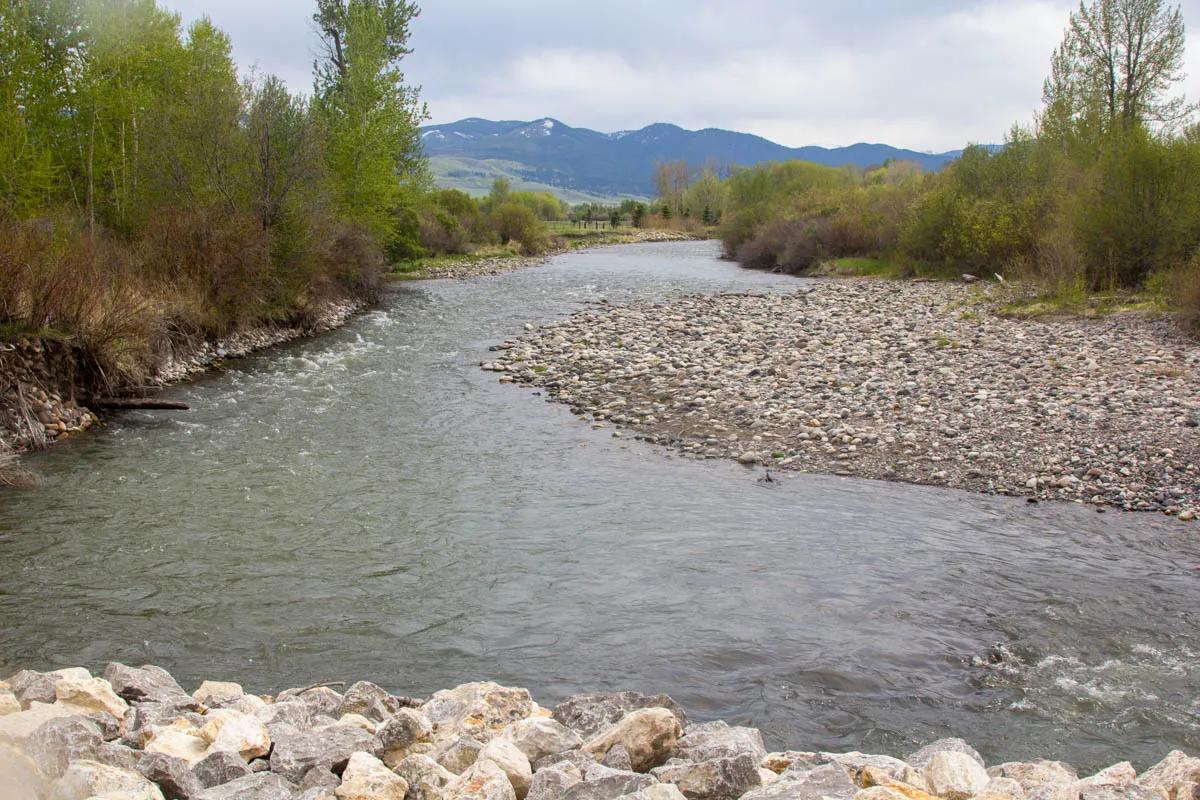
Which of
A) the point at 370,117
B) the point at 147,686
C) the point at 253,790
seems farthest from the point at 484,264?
the point at 253,790

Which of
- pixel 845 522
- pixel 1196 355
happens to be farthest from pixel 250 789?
pixel 1196 355

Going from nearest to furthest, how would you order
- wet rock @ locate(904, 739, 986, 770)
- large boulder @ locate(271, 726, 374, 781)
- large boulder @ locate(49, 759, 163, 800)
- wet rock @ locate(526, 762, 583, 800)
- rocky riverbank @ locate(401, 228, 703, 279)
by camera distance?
large boulder @ locate(49, 759, 163, 800)
wet rock @ locate(526, 762, 583, 800)
large boulder @ locate(271, 726, 374, 781)
wet rock @ locate(904, 739, 986, 770)
rocky riverbank @ locate(401, 228, 703, 279)

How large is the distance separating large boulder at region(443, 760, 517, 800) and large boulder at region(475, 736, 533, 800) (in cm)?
5

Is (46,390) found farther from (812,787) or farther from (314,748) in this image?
(812,787)

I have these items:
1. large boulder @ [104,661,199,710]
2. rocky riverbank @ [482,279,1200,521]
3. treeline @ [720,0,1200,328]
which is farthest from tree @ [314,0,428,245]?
large boulder @ [104,661,199,710]

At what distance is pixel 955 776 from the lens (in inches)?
190

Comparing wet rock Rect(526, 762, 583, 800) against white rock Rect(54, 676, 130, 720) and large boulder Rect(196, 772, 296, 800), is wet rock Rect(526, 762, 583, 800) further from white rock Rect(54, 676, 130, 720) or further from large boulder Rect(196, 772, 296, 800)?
white rock Rect(54, 676, 130, 720)

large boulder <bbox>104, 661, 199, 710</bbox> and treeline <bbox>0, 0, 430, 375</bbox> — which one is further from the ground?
treeline <bbox>0, 0, 430, 375</bbox>

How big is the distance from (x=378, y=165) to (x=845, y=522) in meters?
33.2

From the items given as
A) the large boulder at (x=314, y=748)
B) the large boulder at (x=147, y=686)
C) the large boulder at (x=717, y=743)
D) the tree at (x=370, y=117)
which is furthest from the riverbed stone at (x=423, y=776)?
the tree at (x=370, y=117)

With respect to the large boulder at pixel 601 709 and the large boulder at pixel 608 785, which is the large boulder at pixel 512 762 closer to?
the large boulder at pixel 608 785

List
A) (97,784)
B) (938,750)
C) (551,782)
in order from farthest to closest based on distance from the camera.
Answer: (938,750) < (551,782) < (97,784)

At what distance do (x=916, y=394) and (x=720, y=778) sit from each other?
12680 mm

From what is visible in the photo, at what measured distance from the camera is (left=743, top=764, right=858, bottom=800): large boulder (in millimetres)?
4477
